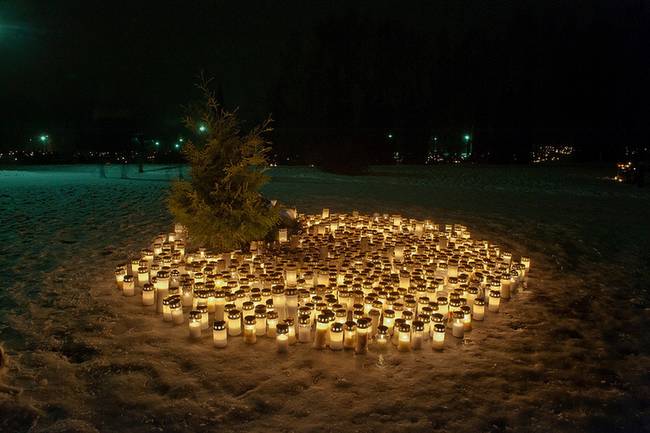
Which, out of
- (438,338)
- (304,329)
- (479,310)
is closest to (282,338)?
(304,329)

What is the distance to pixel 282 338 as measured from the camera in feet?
14.0

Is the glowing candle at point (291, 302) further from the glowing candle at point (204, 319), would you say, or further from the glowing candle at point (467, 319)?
the glowing candle at point (467, 319)

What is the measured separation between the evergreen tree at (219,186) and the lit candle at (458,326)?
3798 millimetres

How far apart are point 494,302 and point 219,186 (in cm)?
435

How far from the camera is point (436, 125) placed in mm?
36406

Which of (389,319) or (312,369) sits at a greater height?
(389,319)

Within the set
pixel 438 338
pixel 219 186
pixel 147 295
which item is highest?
pixel 219 186

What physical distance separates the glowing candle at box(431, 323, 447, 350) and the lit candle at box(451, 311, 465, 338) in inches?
11.2

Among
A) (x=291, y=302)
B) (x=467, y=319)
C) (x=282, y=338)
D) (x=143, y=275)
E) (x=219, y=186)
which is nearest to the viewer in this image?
(x=282, y=338)

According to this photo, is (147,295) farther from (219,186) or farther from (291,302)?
(219,186)

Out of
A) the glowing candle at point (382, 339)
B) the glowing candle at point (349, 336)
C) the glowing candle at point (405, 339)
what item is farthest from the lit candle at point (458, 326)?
the glowing candle at point (349, 336)

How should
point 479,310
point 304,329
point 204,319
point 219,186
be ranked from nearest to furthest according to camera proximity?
point 304,329 → point 204,319 → point 479,310 → point 219,186

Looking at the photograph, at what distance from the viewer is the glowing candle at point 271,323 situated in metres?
4.54

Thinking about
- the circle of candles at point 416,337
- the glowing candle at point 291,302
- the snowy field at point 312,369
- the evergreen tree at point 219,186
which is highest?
the evergreen tree at point 219,186
